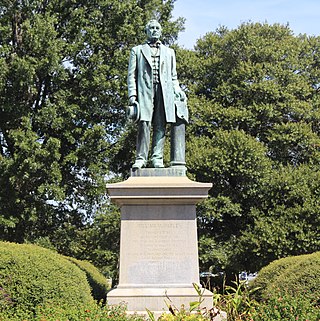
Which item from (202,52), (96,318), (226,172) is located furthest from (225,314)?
(202,52)

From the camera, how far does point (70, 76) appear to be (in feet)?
68.6

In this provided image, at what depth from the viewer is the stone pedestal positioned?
868cm

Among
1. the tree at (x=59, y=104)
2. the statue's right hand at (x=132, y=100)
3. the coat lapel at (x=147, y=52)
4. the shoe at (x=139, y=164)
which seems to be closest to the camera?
the shoe at (x=139, y=164)

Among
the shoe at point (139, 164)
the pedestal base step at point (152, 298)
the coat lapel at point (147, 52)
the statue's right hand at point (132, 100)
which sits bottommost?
the pedestal base step at point (152, 298)

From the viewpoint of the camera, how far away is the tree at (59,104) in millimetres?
18141

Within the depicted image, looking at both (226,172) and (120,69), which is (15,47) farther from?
(226,172)

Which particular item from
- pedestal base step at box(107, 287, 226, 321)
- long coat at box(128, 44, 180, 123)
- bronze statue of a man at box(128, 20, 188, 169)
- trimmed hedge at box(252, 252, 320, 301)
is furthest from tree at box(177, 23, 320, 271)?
pedestal base step at box(107, 287, 226, 321)

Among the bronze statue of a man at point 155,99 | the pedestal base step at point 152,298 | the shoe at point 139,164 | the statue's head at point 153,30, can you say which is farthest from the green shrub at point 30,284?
the statue's head at point 153,30

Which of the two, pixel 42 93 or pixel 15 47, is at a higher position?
pixel 15 47

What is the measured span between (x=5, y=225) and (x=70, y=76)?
6.90 metres

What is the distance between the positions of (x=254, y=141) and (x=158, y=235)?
1473cm

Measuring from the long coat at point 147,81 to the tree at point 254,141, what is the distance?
12252 mm

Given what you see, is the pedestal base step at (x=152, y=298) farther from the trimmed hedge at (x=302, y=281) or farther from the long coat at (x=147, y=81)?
the long coat at (x=147, y=81)

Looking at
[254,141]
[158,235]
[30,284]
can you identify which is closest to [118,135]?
[254,141]
